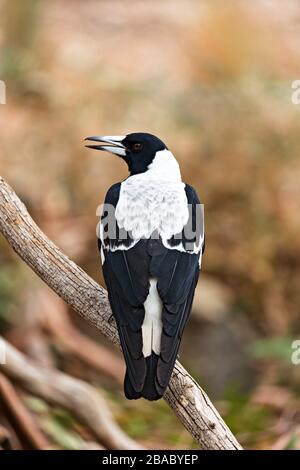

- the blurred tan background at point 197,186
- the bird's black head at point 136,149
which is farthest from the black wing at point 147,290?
the blurred tan background at point 197,186

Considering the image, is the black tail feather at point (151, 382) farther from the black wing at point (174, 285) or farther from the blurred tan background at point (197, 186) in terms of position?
the blurred tan background at point (197, 186)

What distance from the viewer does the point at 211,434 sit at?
78.4 inches

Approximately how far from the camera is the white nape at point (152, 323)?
1918mm

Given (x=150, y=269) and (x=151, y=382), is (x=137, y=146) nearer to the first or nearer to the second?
(x=150, y=269)

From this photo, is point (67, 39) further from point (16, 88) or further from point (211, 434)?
point (211, 434)

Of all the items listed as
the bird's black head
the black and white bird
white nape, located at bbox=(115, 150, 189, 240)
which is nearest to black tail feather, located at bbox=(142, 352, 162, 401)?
the black and white bird

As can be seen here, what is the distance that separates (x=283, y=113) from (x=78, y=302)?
2916 mm

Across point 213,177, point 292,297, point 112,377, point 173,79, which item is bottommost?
point 112,377

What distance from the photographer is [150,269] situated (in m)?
1.99

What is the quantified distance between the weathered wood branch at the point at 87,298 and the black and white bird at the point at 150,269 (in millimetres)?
86

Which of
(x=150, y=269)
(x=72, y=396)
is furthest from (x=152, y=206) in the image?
(x=72, y=396)

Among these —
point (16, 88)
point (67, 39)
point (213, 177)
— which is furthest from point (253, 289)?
point (67, 39)

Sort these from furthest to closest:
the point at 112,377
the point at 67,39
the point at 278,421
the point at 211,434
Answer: the point at 67,39
the point at 112,377
the point at 278,421
the point at 211,434

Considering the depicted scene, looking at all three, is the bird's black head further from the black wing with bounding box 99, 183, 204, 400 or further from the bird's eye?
the black wing with bounding box 99, 183, 204, 400
